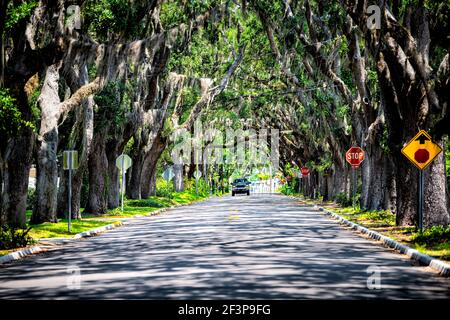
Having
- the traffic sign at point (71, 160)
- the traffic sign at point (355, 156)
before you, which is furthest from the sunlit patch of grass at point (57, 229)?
the traffic sign at point (355, 156)

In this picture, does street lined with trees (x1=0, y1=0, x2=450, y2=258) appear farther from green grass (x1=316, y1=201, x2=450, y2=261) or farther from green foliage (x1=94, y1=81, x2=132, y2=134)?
green grass (x1=316, y1=201, x2=450, y2=261)

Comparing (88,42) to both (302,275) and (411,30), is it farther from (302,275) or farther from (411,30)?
(302,275)

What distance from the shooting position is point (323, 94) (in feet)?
136

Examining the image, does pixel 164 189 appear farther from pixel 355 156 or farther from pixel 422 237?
pixel 422 237

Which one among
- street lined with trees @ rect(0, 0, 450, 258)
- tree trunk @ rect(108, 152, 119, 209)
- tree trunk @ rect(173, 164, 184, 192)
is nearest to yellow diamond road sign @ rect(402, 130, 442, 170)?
street lined with trees @ rect(0, 0, 450, 258)

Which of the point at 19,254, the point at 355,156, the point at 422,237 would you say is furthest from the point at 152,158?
the point at 19,254

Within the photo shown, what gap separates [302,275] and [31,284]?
14.4 feet

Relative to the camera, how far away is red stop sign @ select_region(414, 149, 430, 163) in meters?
20.5

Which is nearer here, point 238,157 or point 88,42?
point 88,42

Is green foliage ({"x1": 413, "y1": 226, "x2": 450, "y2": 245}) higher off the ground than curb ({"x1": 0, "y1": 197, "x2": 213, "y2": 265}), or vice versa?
green foliage ({"x1": 413, "y1": 226, "x2": 450, "y2": 245})

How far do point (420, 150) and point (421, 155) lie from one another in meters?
0.14

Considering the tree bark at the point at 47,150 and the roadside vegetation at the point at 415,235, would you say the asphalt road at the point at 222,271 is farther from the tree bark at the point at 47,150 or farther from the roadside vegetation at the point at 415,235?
the tree bark at the point at 47,150

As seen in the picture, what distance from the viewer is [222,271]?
536 inches
